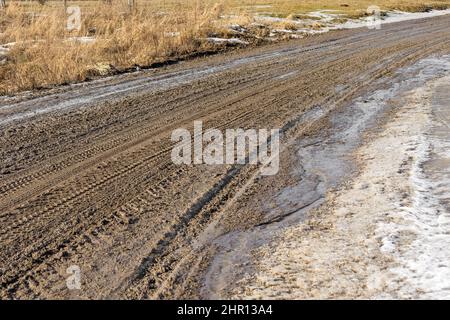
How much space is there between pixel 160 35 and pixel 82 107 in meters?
7.04

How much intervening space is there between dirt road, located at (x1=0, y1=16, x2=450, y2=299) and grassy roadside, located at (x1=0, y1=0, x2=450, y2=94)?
120 centimetres

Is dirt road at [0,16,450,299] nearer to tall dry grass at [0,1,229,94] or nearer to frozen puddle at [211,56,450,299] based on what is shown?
frozen puddle at [211,56,450,299]

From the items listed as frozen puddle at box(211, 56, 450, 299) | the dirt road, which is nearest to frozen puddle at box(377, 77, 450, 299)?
frozen puddle at box(211, 56, 450, 299)

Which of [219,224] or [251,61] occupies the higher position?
[251,61]

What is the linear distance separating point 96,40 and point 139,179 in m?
9.24

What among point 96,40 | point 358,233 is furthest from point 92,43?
point 358,233

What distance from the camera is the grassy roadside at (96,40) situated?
38.5 feet

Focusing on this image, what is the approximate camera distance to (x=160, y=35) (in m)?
15.5

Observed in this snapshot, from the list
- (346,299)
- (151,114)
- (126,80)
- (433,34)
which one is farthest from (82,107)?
(433,34)

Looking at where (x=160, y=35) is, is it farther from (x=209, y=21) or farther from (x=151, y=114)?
(x=151, y=114)

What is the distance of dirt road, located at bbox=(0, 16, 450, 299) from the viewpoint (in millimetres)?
4059

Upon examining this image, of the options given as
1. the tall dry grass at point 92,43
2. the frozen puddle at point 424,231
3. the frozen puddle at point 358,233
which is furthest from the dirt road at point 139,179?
the tall dry grass at point 92,43

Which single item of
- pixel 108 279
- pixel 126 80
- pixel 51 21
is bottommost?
pixel 108 279

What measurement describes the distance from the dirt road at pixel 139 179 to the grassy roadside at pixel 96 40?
120 cm
